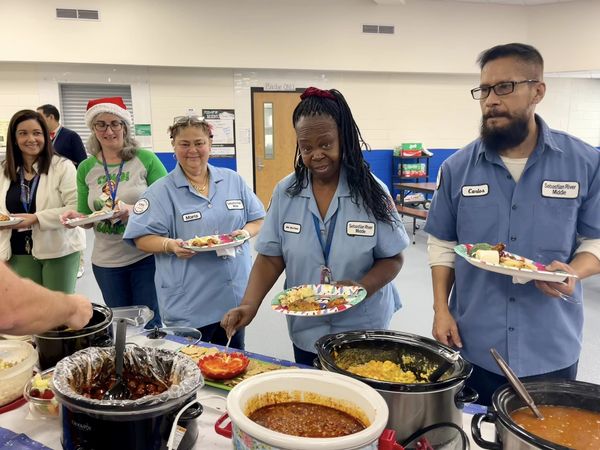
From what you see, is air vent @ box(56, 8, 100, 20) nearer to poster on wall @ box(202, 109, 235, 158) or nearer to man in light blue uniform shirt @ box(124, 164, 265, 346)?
poster on wall @ box(202, 109, 235, 158)

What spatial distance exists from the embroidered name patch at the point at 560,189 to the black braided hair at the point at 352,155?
0.52m

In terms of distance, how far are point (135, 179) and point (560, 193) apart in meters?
2.19

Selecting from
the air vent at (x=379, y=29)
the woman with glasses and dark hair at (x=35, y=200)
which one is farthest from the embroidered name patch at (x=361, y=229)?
the air vent at (x=379, y=29)

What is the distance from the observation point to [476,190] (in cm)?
158

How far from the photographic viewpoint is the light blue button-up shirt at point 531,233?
1478 mm

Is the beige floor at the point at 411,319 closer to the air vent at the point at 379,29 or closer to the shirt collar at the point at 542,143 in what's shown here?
the shirt collar at the point at 542,143

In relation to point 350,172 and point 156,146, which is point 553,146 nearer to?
A: point 350,172

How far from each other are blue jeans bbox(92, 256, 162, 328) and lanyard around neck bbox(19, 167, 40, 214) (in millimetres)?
693

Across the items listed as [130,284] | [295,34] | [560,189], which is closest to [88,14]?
[295,34]

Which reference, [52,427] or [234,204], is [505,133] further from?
[52,427]

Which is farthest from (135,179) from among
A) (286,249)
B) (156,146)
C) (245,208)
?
(156,146)

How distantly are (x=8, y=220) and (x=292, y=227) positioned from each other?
2.00m

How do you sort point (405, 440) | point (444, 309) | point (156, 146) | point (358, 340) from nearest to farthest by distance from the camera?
point (405, 440) → point (358, 340) → point (444, 309) → point (156, 146)

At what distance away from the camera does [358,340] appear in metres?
1.23
